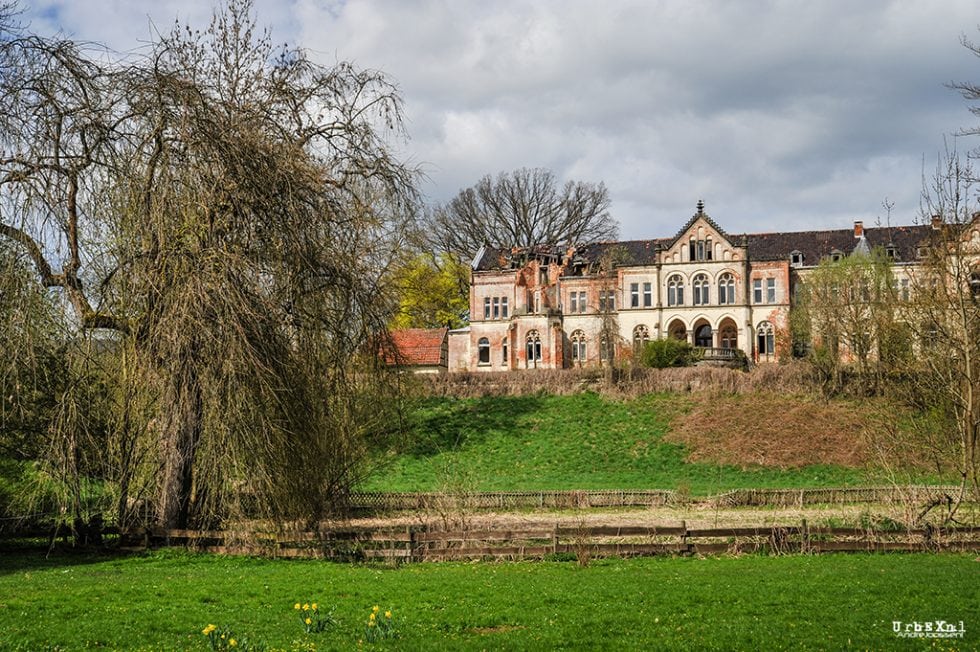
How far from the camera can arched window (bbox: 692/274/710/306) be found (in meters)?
56.8

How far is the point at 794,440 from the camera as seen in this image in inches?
1439

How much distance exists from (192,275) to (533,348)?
43.6 m

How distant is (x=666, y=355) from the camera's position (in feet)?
162

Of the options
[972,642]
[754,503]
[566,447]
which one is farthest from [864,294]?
[972,642]

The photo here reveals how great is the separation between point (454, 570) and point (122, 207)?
27.4 feet

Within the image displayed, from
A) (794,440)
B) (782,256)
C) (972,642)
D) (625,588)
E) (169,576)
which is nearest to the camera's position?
(972,642)

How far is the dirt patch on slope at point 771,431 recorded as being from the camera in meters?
35.0

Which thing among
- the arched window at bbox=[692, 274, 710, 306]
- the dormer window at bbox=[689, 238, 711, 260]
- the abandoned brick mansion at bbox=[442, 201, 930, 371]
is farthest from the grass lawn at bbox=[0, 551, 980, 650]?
the dormer window at bbox=[689, 238, 711, 260]

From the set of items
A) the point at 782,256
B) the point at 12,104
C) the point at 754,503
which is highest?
the point at 782,256

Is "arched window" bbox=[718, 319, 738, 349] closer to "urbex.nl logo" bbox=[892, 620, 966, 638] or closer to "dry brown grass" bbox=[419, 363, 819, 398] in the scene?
"dry brown grass" bbox=[419, 363, 819, 398]

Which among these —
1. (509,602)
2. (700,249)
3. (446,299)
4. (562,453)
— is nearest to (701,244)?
(700,249)

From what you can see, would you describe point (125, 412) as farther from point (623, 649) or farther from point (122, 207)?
point (623, 649)

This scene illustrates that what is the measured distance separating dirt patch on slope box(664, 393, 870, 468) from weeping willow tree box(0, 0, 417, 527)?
2182 centimetres

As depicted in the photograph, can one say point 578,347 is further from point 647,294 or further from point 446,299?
point 446,299
